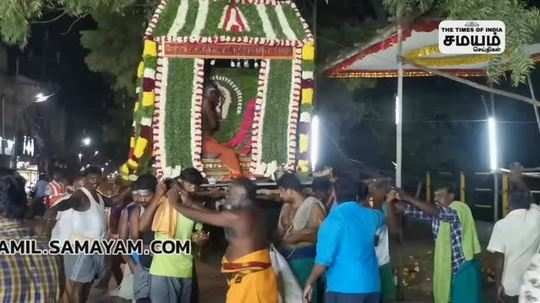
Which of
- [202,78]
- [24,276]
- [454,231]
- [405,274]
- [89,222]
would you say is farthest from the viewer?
[202,78]

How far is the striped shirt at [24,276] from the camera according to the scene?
177 inches

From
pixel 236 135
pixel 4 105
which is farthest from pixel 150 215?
pixel 4 105

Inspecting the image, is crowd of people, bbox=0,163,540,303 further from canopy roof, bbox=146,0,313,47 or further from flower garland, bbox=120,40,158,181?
canopy roof, bbox=146,0,313,47

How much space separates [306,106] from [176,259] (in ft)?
20.7

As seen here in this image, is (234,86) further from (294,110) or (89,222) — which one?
(89,222)

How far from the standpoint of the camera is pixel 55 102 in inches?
2180

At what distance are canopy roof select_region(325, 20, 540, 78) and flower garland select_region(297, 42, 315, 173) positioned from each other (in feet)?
1.43

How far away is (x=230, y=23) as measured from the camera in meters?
12.7

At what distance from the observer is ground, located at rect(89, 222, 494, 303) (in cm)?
1067

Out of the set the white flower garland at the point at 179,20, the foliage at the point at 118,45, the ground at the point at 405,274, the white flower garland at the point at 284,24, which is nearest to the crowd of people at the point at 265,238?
the ground at the point at 405,274

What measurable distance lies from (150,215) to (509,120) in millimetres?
13021

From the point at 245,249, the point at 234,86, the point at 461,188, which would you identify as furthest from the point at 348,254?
the point at 461,188

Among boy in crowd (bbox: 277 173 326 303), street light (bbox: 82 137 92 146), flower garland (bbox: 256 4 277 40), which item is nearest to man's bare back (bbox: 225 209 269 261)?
boy in crowd (bbox: 277 173 326 303)

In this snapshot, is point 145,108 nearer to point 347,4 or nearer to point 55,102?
point 347,4
